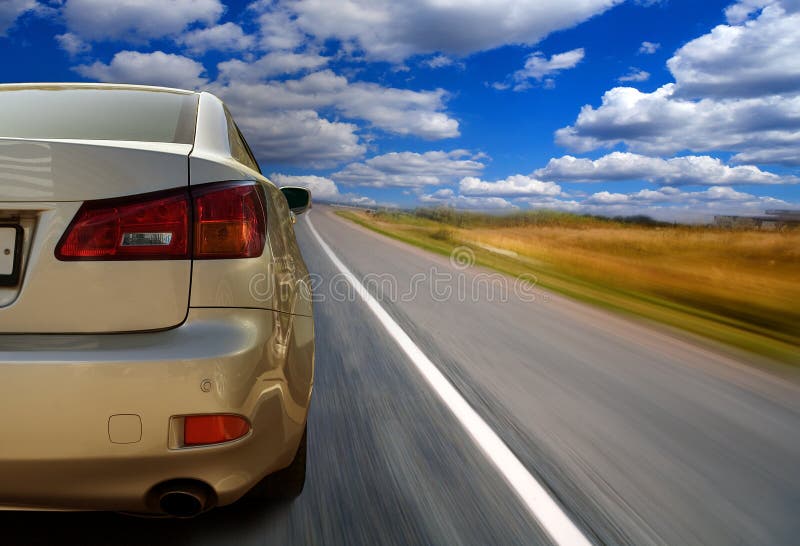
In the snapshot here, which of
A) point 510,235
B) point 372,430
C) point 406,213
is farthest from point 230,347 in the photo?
point 406,213

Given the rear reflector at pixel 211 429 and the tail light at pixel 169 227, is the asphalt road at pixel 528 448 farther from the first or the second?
the tail light at pixel 169 227

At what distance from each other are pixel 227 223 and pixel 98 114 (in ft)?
3.57

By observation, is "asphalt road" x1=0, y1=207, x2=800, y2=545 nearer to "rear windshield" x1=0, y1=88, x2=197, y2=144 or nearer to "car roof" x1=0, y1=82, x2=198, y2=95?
"rear windshield" x1=0, y1=88, x2=197, y2=144

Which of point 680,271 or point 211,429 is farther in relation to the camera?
point 680,271

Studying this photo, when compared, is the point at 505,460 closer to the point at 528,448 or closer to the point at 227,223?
the point at 528,448

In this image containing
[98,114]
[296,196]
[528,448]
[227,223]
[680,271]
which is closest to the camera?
[227,223]

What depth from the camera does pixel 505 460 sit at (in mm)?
3314

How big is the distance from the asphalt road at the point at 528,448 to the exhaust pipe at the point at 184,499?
0.39 m

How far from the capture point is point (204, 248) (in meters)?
2.20

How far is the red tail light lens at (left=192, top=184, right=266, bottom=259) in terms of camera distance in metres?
2.21

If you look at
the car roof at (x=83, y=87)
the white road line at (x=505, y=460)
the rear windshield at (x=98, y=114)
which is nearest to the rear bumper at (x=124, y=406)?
the rear windshield at (x=98, y=114)

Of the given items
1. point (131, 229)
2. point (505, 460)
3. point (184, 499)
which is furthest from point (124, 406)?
point (505, 460)

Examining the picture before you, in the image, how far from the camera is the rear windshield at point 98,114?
2.66 metres

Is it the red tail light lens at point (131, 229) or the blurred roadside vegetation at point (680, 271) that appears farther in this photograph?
the blurred roadside vegetation at point (680, 271)
